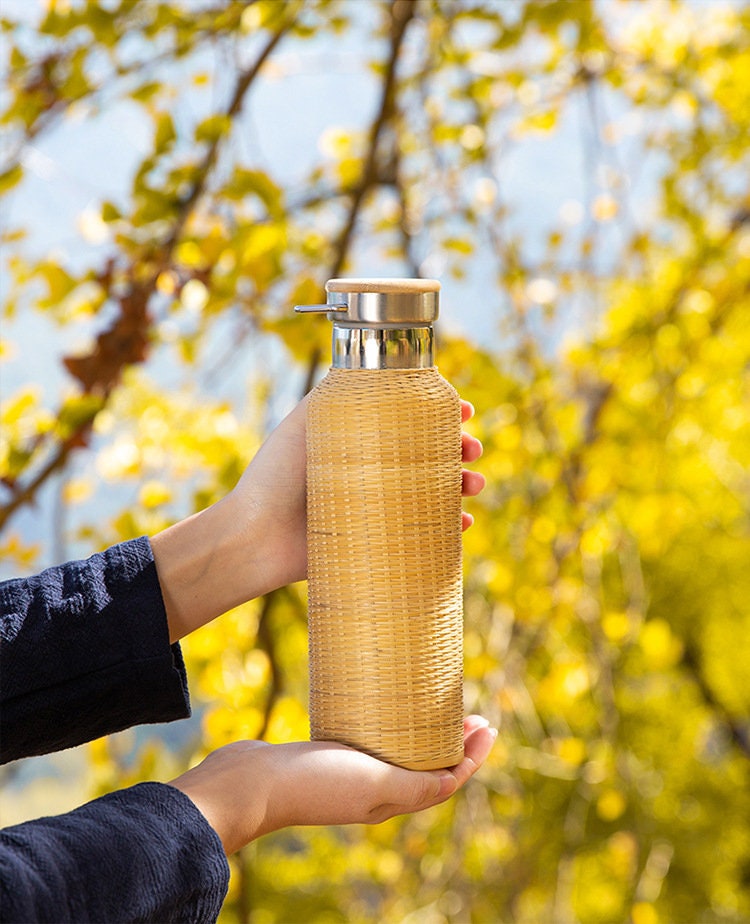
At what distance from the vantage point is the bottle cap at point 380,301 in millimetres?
728

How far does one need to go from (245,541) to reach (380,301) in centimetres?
24

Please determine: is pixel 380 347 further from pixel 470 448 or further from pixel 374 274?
pixel 374 274

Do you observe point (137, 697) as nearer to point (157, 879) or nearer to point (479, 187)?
point (157, 879)

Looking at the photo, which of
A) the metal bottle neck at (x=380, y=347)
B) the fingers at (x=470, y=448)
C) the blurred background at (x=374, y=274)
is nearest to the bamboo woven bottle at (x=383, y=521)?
the metal bottle neck at (x=380, y=347)

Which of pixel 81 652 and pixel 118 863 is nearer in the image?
pixel 118 863

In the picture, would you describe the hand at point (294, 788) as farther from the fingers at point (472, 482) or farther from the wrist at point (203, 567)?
the fingers at point (472, 482)

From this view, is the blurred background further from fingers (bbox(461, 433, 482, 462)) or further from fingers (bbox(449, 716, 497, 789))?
fingers (bbox(449, 716, 497, 789))

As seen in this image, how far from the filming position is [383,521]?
2.42ft

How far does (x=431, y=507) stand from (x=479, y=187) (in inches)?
42.4

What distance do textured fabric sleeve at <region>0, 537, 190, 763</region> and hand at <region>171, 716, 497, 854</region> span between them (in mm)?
99

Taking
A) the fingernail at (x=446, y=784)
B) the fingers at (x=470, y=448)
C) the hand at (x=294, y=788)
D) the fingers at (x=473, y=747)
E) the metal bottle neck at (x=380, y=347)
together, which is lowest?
the fingers at (x=473, y=747)

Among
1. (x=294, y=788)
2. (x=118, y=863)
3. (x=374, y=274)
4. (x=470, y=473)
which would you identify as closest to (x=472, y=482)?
(x=470, y=473)

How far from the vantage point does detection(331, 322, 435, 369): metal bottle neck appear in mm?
742

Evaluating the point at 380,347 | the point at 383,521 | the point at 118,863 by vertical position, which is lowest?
the point at 118,863
